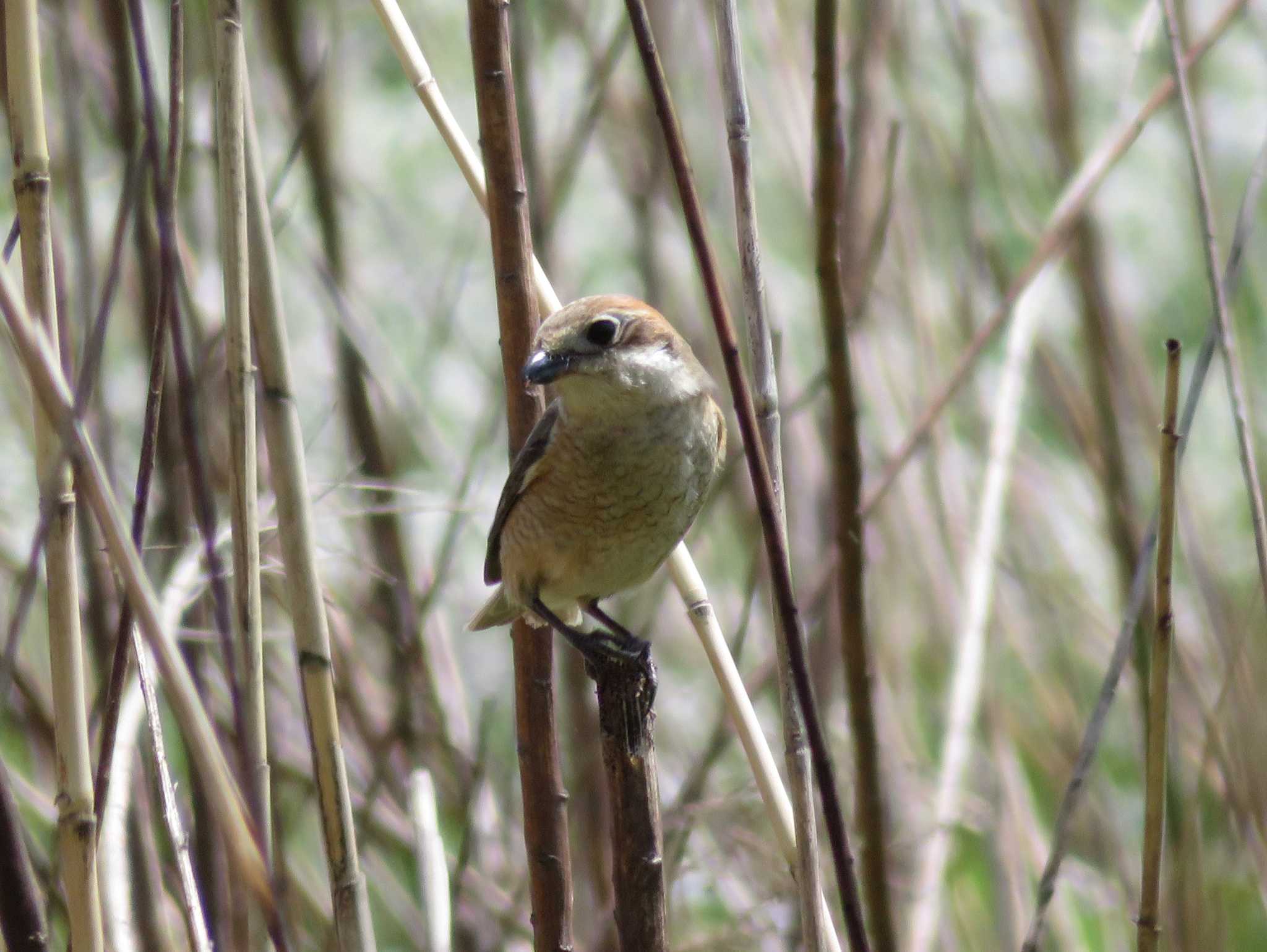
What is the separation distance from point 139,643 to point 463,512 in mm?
1246

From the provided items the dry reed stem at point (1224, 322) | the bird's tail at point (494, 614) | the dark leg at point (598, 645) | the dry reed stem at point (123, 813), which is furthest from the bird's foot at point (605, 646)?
the dry reed stem at point (1224, 322)

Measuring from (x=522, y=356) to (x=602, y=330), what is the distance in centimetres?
25

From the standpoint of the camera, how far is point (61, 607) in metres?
1.35

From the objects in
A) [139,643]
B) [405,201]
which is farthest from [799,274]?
[139,643]

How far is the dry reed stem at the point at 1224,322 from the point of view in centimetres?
158

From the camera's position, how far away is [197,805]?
228 centimetres

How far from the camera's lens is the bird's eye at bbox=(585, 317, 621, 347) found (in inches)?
84.0

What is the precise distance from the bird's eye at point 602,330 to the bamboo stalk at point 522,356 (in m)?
0.15

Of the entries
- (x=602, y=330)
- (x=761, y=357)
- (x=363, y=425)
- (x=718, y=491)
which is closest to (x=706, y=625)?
(x=761, y=357)

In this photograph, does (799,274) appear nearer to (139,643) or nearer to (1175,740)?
(1175,740)

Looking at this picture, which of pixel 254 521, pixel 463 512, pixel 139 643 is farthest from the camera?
pixel 463 512

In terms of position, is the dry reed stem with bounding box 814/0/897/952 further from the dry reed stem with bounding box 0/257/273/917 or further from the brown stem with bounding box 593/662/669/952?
the dry reed stem with bounding box 0/257/273/917

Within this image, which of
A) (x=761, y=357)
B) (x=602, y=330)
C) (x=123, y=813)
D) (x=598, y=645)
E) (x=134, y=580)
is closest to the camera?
(x=134, y=580)

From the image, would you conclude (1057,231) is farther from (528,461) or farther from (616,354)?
(528,461)
